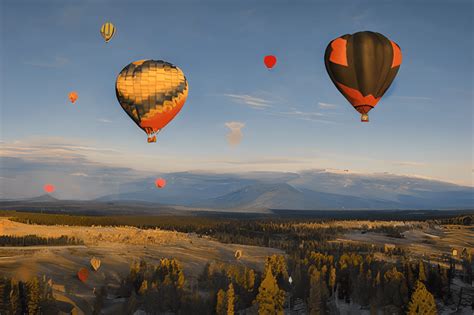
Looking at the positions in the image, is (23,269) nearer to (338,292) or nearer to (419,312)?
(338,292)

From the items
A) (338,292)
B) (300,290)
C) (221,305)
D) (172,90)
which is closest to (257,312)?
(221,305)

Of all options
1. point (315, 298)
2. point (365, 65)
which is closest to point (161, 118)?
point (365, 65)

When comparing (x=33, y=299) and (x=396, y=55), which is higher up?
(x=396, y=55)

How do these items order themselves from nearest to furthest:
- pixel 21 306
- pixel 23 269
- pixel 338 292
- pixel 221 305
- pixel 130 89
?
pixel 21 306
pixel 221 305
pixel 23 269
pixel 338 292
pixel 130 89

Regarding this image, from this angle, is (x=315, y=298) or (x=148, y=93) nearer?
(x=315, y=298)

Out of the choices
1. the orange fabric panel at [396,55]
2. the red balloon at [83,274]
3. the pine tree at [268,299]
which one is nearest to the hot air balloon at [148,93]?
the red balloon at [83,274]

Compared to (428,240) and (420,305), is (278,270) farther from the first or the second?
(428,240)

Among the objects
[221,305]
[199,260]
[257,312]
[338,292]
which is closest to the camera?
[221,305]
